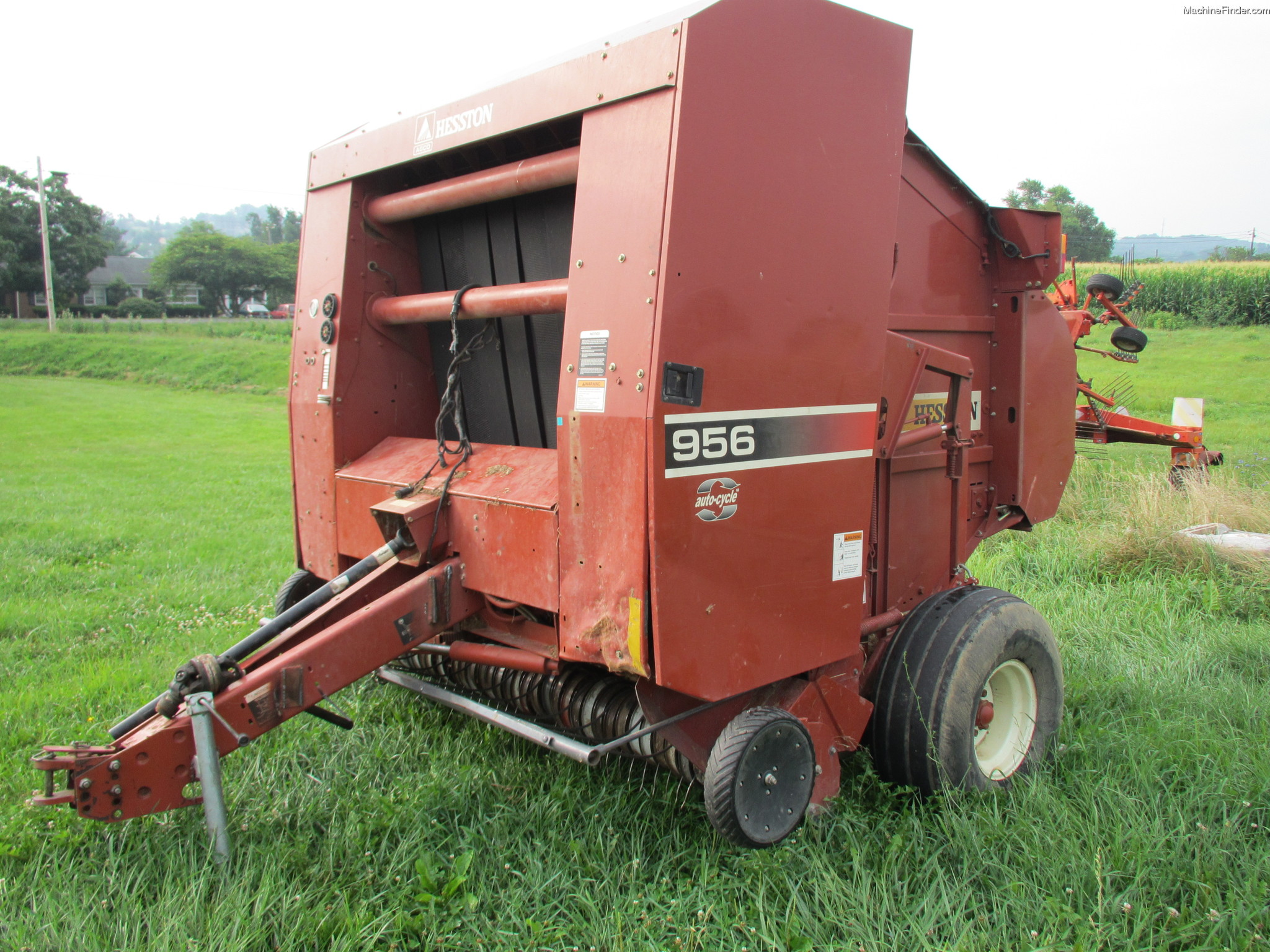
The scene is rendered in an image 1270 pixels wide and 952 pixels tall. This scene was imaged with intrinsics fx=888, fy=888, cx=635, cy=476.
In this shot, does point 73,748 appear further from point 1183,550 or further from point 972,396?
point 1183,550

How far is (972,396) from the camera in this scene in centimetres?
385

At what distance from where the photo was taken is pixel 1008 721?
3.44m

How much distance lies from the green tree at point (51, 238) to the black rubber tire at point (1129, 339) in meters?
45.6

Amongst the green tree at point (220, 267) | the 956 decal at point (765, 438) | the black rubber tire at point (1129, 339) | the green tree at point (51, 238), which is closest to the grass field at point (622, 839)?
the 956 decal at point (765, 438)

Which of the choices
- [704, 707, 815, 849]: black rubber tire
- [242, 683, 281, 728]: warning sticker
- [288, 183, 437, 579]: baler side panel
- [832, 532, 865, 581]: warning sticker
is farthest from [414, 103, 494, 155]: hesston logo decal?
[704, 707, 815, 849]: black rubber tire

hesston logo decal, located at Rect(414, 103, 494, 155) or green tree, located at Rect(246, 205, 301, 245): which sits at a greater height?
green tree, located at Rect(246, 205, 301, 245)

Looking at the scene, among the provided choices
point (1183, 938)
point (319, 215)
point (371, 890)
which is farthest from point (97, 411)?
point (1183, 938)

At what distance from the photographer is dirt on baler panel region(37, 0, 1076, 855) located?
7.57 feet

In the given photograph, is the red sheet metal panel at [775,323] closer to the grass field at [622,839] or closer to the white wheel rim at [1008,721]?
the grass field at [622,839]

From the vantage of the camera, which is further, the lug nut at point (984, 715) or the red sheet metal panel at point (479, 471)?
the lug nut at point (984, 715)

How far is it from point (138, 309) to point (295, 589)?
53381 mm

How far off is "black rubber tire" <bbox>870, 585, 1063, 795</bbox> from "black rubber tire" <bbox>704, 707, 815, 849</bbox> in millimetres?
577

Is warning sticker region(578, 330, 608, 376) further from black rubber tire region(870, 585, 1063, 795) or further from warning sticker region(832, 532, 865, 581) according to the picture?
black rubber tire region(870, 585, 1063, 795)

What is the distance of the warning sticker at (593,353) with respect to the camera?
2359mm
